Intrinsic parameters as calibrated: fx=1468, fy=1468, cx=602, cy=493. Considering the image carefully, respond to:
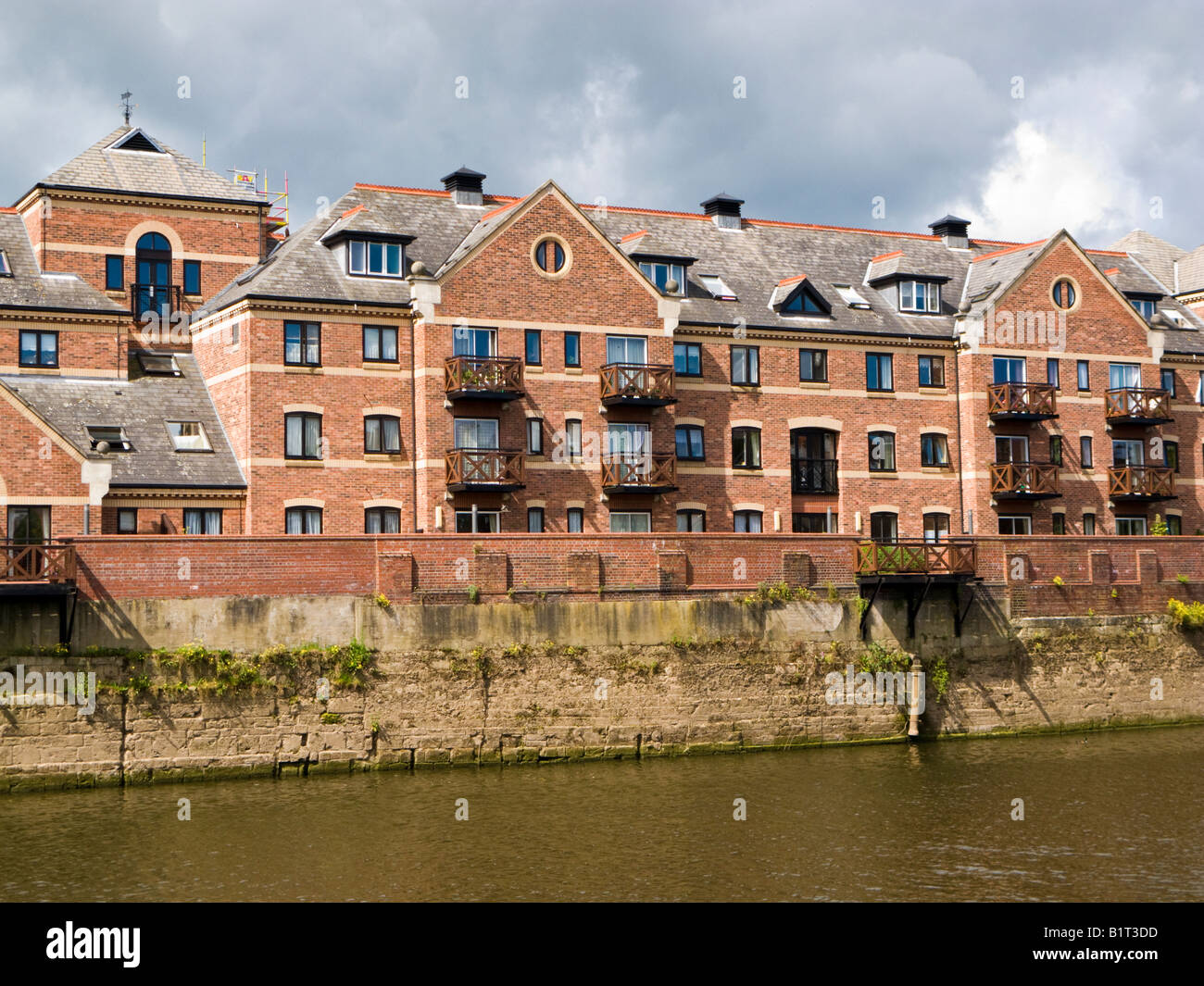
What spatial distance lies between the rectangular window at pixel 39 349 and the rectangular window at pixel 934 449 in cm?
2647

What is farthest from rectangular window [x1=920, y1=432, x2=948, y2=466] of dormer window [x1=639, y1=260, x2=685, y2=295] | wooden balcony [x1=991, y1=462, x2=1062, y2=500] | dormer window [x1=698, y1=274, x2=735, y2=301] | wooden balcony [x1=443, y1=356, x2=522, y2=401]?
wooden balcony [x1=443, y1=356, x2=522, y2=401]

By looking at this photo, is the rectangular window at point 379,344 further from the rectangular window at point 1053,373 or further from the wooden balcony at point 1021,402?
the rectangular window at point 1053,373

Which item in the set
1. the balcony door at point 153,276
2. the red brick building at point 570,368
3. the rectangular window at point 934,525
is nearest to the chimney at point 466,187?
the red brick building at point 570,368

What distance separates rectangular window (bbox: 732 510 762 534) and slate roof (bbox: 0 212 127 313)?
62.3 ft

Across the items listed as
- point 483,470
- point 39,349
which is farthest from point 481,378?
point 39,349

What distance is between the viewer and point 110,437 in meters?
38.8

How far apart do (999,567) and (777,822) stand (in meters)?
14.2

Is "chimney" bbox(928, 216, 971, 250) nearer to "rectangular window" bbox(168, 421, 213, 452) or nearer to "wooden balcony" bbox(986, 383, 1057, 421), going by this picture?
"wooden balcony" bbox(986, 383, 1057, 421)

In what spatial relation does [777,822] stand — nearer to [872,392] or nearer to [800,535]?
[800,535]

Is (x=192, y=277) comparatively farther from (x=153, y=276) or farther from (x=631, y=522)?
(x=631, y=522)

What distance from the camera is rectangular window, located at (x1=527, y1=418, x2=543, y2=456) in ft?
137
